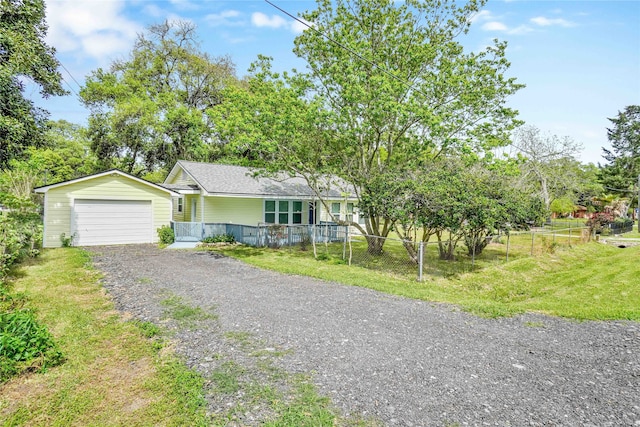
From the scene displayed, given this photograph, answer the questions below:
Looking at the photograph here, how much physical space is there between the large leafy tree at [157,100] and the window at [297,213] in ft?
43.0

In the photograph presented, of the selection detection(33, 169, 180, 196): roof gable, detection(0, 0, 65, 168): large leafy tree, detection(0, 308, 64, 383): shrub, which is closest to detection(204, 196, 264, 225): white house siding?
detection(33, 169, 180, 196): roof gable

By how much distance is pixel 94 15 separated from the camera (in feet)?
33.8

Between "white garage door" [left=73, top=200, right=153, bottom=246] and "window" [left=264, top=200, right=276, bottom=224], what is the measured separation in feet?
18.6

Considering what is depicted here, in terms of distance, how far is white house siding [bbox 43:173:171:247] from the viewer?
554 inches

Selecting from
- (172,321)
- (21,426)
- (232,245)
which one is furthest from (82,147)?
(21,426)

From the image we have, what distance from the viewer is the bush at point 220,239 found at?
627 inches

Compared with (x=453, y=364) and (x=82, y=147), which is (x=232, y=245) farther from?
(x=82, y=147)

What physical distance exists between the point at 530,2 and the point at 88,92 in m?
31.8

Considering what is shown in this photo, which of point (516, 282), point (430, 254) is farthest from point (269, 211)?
point (516, 282)

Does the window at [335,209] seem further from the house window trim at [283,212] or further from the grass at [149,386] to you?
the grass at [149,386]

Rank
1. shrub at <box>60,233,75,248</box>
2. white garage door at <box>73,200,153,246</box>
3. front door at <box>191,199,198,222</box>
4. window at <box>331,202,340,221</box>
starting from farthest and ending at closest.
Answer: window at <box>331,202,340,221</box> → front door at <box>191,199,198,222</box> → white garage door at <box>73,200,153,246</box> → shrub at <box>60,233,75,248</box>

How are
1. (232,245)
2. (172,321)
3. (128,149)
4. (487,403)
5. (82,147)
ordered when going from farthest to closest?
1. (82,147)
2. (128,149)
3. (232,245)
4. (172,321)
5. (487,403)

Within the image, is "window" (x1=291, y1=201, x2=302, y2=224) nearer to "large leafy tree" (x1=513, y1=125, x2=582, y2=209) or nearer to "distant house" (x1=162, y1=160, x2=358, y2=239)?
"distant house" (x1=162, y1=160, x2=358, y2=239)

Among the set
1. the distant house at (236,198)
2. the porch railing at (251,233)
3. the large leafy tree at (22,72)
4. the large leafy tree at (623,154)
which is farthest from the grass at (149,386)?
the large leafy tree at (623,154)
